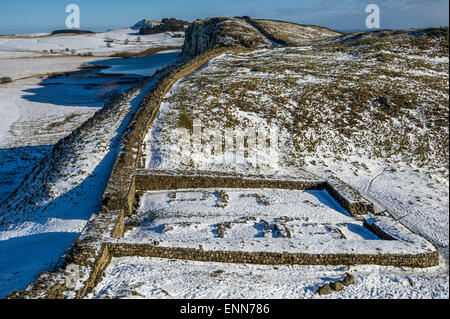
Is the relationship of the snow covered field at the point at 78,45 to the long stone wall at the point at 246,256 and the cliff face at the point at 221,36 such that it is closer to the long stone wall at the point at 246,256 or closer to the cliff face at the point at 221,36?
the cliff face at the point at 221,36

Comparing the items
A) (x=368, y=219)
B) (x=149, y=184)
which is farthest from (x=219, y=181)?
(x=368, y=219)

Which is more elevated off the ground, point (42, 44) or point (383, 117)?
point (42, 44)

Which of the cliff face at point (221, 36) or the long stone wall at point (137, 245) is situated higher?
the cliff face at point (221, 36)

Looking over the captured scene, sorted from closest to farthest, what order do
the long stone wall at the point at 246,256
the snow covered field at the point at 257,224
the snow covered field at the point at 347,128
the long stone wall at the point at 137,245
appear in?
the long stone wall at the point at 137,245, the long stone wall at the point at 246,256, the snow covered field at the point at 257,224, the snow covered field at the point at 347,128

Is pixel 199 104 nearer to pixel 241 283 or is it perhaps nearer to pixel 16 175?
pixel 16 175

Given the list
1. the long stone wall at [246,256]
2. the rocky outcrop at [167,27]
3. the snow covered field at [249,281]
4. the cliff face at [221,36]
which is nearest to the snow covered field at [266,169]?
the snow covered field at [249,281]

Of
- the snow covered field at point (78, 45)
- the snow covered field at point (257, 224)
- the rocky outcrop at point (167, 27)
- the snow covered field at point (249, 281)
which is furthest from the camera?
the rocky outcrop at point (167, 27)

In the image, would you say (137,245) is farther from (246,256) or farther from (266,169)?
(266,169)

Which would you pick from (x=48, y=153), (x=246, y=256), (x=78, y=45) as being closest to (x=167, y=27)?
(x=78, y=45)
